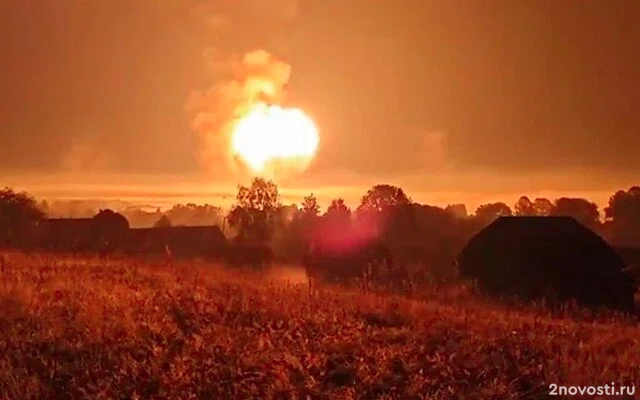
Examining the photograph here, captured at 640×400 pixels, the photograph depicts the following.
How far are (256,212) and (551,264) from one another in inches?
2685

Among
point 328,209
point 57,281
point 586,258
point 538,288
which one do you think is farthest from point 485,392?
point 328,209

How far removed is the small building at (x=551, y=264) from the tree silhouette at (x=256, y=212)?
200ft

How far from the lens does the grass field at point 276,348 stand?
8656mm

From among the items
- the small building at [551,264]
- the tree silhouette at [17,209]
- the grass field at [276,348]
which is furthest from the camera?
the tree silhouette at [17,209]

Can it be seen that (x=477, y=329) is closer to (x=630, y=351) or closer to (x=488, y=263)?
(x=630, y=351)

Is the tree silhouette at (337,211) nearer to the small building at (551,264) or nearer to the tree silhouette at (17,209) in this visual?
the tree silhouette at (17,209)

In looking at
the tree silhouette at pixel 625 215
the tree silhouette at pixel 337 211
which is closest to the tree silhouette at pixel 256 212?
the tree silhouette at pixel 337 211

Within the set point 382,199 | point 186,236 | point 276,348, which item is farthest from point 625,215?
point 276,348

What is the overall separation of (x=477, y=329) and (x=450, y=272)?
84.7 ft

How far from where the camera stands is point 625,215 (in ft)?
331

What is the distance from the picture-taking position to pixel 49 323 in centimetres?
1055

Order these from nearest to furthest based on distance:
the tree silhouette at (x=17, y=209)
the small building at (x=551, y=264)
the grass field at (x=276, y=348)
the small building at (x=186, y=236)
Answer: the grass field at (x=276, y=348) < the small building at (x=551, y=264) < the small building at (x=186, y=236) < the tree silhouette at (x=17, y=209)

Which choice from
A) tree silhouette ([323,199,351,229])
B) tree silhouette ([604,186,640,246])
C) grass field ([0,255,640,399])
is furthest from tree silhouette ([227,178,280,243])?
grass field ([0,255,640,399])

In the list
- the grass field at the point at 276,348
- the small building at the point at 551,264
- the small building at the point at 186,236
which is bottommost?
the grass field at the point at 276,348
